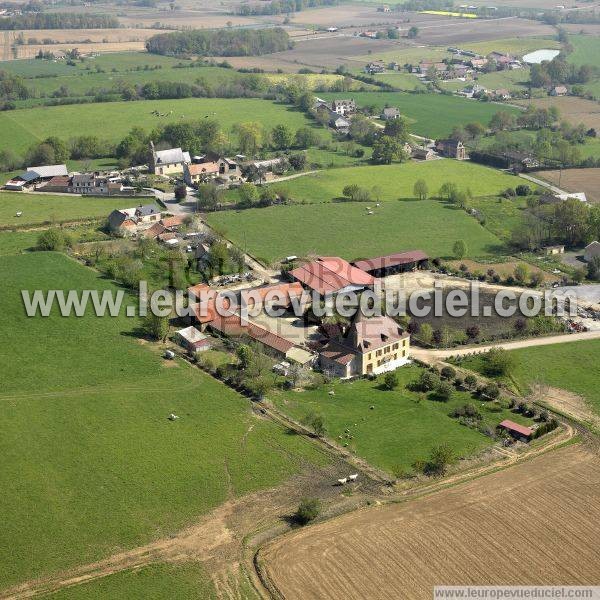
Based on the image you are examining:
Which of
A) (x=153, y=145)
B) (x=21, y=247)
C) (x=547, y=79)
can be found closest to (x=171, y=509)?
(x=21, y=247)

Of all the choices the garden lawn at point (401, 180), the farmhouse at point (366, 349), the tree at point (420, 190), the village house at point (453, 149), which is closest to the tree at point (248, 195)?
the garden lawn at point (401, 180)

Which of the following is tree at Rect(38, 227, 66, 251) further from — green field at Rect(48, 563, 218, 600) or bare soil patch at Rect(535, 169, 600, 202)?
bare soil patch at Rect(535, 169, 600, 202)

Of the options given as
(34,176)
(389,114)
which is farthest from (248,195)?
(389,114)

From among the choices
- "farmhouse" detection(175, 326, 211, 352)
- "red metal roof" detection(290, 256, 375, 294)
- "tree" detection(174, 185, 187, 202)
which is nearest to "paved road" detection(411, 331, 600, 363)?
"red metal roof" detection(290, 256, 375, 294)

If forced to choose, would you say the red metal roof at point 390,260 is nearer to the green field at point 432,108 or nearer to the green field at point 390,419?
the green field at point 390,419

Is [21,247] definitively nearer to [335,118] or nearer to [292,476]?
[292,476]

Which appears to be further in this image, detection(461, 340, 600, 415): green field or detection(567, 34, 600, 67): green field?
detection(567, 34, 600, 67): green field
